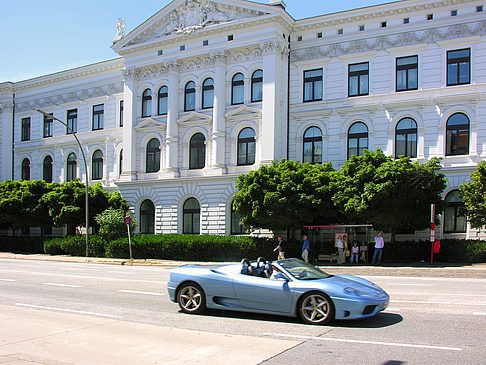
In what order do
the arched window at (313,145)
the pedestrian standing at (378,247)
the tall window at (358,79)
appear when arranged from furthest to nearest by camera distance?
1. the arched window at (313,145)
2. the tall window at (358,79)
3. the pedestrian standing at (378,247)

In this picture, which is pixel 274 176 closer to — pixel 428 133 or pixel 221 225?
pixel 221 225

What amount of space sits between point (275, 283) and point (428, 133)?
2285cm

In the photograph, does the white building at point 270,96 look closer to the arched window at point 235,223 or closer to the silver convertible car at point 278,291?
the arched window at point 235,223

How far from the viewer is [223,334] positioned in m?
8.70

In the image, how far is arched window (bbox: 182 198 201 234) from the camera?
116 feet

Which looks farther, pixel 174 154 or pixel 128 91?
pixel 128 91

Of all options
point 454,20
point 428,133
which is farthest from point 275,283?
point 454,20

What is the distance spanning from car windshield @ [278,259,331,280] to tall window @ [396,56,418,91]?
23021 mm

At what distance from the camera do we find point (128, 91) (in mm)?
39000

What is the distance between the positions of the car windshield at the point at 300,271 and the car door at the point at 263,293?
1.34ft

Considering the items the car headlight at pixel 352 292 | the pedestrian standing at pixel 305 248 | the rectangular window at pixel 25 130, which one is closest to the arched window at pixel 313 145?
the pedestrian standing at pixel 305 248

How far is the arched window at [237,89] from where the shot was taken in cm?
3481

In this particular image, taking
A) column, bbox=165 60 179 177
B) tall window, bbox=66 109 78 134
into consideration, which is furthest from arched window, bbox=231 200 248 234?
tall window, bbox=66 109 78 134

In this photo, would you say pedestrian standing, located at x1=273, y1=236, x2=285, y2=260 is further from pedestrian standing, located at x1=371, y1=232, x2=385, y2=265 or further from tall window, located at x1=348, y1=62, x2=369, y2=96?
tall window, located at x1=348, y1=62, x2=369, y2=96
